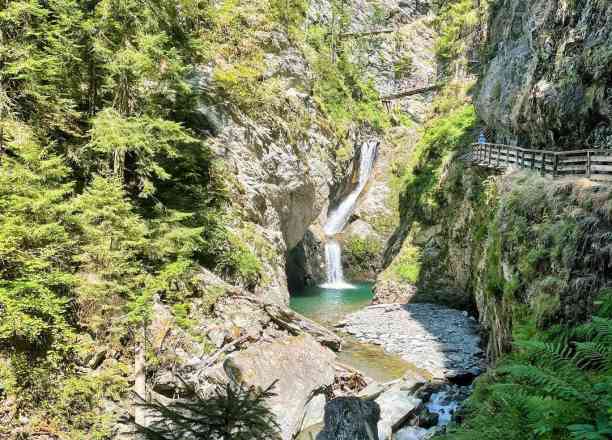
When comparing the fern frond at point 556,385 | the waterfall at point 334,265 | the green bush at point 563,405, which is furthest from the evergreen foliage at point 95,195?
the waterfall at point 334,265

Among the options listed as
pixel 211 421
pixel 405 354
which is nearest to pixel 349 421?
pixel 211 421

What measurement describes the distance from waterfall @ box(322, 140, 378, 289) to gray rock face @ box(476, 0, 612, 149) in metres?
15.4

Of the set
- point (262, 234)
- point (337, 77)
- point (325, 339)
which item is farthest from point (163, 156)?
point (337, 77)

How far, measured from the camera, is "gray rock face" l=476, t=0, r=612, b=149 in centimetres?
1351

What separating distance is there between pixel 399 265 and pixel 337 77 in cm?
1875

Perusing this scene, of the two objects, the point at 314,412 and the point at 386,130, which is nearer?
the point at 314,412

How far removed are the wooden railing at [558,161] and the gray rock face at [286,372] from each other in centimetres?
932

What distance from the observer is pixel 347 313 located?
22609 millimetres

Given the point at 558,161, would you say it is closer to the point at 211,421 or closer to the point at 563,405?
the point at 563,405

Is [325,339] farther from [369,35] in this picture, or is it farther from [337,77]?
[369,35]

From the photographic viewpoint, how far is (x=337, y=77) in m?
35.2

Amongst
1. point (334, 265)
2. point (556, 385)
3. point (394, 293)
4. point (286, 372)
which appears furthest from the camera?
point (334, 265)

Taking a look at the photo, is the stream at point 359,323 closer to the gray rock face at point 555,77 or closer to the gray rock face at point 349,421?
the gray rock face at point 349,421

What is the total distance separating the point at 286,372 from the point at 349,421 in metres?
7.18
